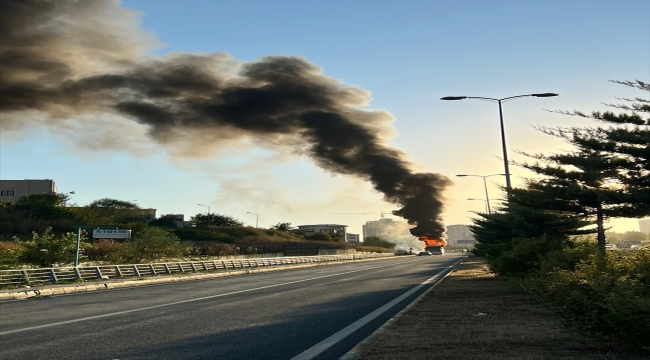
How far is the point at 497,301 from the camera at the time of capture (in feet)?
48.7

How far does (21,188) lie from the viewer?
453 ft

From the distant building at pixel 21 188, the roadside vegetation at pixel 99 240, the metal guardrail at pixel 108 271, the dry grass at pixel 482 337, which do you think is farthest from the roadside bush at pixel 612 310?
the distant building at pixel 21 188

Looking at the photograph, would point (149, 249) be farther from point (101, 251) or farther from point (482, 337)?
point (482, 337)

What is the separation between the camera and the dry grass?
7.26 m

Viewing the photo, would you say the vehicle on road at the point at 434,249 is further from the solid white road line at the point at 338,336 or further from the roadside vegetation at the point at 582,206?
the solid white road line at the point at 338,336

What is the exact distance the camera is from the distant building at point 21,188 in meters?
136

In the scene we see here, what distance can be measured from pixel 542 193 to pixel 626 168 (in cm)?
341

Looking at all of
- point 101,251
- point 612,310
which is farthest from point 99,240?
point 612,310

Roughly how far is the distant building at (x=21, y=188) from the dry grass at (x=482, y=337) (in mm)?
142479

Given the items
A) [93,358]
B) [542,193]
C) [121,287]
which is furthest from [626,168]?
[121,287]

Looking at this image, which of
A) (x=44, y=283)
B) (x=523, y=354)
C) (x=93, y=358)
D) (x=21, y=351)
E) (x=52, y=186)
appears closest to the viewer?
(x=523, y=354)

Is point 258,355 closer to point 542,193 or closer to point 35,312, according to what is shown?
point 35,312

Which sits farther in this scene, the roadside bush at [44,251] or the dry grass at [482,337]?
the roadside bush at [44,251]

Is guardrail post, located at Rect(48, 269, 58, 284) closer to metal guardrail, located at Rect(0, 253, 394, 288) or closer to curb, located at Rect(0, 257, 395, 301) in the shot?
metal guardrail, located at Rect(0, 253, 394, 288)
